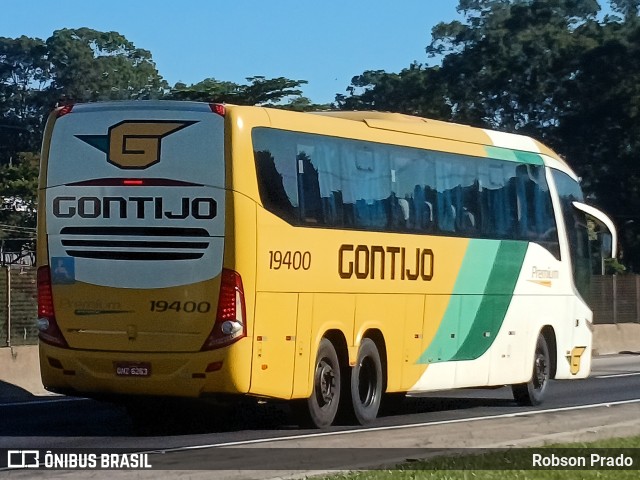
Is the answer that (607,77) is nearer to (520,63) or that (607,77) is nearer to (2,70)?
(520,63)

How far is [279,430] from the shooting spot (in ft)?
53.2

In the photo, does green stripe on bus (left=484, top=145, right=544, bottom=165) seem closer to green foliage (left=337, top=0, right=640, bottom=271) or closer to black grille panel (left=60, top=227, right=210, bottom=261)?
black grille panel (left=60, top=227, right=210, bottom=261)

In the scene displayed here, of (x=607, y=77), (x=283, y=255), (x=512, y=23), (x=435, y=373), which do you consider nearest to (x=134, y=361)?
(x=283, y=255)

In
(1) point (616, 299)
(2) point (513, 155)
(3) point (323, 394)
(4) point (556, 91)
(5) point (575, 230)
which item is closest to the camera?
(3) point (323, 394)

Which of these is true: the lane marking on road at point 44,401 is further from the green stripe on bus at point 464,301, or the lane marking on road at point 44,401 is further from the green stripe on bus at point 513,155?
the green stripe on bus at point 513,155

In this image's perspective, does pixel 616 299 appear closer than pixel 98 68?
Yes

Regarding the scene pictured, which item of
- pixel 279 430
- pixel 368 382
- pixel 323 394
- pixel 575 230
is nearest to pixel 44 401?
pixel 279 430

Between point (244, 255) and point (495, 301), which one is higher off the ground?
point (244, 255)

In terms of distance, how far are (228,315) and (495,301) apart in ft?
20.8

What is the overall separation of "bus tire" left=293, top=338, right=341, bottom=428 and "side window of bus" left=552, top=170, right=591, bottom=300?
6840 mm

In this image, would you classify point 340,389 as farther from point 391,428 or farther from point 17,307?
point 17,307

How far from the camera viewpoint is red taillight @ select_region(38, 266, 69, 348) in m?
15.3

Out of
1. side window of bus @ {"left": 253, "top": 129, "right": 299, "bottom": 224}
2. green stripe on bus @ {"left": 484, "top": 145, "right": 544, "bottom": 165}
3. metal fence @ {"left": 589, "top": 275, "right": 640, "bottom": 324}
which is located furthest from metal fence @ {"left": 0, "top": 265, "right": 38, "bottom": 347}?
metal fence @ {"left": 589, "top": 275, "right": 640, "bottom": 324}

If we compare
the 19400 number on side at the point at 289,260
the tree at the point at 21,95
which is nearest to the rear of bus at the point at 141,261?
the 19400 number on side at the point at 289,260
